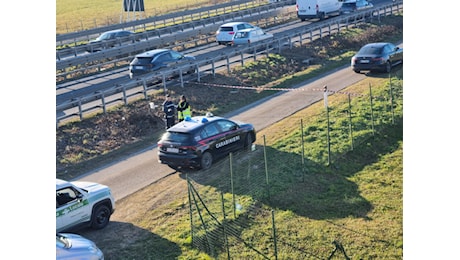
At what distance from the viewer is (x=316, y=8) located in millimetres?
47969

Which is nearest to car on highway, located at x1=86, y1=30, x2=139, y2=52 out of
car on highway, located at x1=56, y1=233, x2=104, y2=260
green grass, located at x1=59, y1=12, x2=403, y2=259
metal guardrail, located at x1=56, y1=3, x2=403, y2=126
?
metal guardrail, located at x1=56, y1=3, x2=403, y2=126

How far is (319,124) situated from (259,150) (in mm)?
3414

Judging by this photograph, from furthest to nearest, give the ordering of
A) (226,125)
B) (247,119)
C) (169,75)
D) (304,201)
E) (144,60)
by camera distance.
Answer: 1. (144,60)
2. (169,75)
3. (247,119)
4. (226,125)
5. (304,201)

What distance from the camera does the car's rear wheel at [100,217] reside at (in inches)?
536

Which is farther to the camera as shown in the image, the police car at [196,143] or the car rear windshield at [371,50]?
the car rear windshield at [371,50]

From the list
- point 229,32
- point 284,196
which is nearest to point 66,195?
point 284,196

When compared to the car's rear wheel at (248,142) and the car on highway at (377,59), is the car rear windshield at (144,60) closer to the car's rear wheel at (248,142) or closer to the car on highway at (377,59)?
the car on highway at (377,59)

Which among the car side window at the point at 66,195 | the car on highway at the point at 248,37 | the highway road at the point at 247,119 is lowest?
the highway road at the point at 247,119

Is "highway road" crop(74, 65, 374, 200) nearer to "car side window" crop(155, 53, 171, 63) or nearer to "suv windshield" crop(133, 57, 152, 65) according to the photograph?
"car side window" crop(155, 53, 171, 63)

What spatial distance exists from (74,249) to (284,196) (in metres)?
5.98

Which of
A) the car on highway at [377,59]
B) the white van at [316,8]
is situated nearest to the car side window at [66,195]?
the car on highway at [377,59]

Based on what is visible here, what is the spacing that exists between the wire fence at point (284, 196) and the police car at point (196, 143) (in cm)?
35

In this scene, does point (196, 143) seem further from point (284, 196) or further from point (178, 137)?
point (284, 196)

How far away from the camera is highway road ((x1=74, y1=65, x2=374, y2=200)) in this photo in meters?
16.9
